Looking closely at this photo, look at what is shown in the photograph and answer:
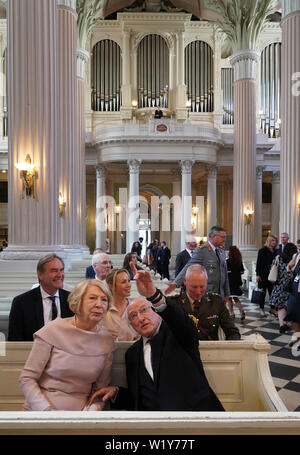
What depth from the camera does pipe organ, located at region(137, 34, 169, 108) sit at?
23.7 meters

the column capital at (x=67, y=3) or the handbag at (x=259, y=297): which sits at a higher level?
the column capital at (x=67, y=3)

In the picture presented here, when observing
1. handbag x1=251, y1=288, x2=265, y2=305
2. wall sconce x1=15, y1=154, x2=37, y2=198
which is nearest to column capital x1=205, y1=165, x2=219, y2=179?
handbag x1=251, y1=288, x2=265, y2=305

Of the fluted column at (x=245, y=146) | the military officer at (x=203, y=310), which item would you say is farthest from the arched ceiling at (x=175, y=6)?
the military officer at (x=203, y=310)

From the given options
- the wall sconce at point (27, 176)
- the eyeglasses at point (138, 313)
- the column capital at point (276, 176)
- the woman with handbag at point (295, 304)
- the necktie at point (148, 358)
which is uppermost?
the column capital at point (276, 176)

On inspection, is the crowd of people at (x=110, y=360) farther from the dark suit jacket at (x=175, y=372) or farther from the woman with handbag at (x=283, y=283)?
the woman with handbag at (x=283, y=283)

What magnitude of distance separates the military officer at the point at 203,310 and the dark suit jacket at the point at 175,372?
896 millimetres

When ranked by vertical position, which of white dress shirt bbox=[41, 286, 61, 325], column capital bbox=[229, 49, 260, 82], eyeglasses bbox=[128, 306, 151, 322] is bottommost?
white dress shirt bbox=[41, 286, 61, 325]

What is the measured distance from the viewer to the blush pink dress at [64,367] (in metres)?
2.15

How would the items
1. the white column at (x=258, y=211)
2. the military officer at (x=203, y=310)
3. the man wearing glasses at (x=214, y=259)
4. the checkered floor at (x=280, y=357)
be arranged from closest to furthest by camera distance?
the military officer at (x=203, y=310) < the checkered floor at (x=280, y=357) < the man wearing glasses at (x=214, y=259) < the white column at (x=258, y=211)

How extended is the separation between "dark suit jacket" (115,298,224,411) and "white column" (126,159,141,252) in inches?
700

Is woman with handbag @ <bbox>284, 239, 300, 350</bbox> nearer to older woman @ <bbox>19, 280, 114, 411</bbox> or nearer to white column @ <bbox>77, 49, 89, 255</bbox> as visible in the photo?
older woman @ <bbox>19, 280, 114, 411</bbox>

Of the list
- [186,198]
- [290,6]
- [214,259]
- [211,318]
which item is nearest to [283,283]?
[214,259]

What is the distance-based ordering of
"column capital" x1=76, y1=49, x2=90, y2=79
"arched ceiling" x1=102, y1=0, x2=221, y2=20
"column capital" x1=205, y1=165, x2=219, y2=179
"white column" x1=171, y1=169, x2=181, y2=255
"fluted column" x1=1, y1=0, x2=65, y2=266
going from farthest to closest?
"arched ceiling" x1=102, y1=0, x2=221, y2=20 → "white column" x1=171, y1=169, x2=181, y2=255 → "column capital" x1=205, y1=165, x2=219, y2=179 → "column capital" x1=76, y1=49, x2=90, y2=79 → "fluted column" x1=1, y1=0, x2=65, y2=266

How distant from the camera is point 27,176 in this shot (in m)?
7.67
